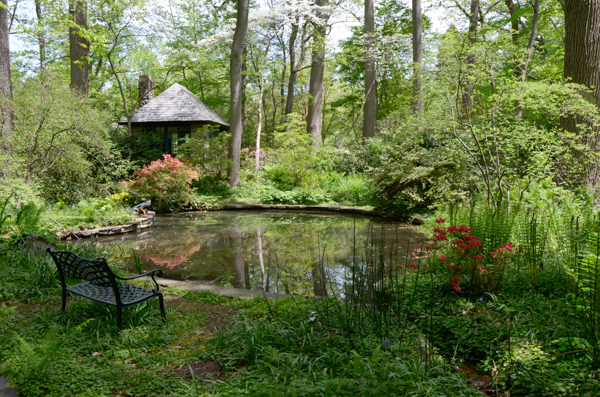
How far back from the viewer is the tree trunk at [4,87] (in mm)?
7258

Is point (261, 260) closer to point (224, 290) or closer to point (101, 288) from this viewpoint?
point (224, 290)

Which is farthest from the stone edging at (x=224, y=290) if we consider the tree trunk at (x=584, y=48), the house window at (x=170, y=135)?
the house window at (x=170, y=135)

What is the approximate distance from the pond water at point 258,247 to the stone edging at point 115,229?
0.21 meters

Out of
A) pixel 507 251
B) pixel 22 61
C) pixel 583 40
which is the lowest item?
pixel 507 251

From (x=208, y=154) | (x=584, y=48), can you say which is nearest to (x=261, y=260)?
(x=584, y=48)

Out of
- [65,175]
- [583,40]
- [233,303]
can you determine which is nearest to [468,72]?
[583,40]

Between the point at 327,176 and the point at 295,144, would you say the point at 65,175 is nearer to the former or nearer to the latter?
the point at 295,144

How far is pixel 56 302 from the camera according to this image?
3879mm

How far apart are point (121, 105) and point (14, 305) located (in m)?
25.1

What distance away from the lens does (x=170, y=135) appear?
57.2ft

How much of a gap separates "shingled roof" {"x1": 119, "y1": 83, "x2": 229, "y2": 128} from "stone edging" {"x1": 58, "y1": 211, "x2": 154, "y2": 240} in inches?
303

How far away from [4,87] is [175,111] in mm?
9188

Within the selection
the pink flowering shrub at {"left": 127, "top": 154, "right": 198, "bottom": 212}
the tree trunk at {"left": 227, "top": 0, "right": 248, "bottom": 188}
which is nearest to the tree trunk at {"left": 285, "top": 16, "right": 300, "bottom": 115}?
the tree trunk at {"left": 227, "top": 0, "right": 248, "bottom": 188}

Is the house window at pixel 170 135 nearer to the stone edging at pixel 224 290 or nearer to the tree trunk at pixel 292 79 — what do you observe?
the tree trunk at pixel 292 79
